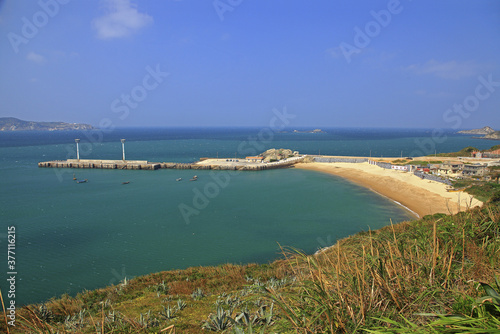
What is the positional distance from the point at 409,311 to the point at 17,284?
1236 cm

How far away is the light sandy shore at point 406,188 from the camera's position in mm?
20016

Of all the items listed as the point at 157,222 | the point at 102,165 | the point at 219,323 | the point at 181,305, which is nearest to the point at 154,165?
the point at 102,165

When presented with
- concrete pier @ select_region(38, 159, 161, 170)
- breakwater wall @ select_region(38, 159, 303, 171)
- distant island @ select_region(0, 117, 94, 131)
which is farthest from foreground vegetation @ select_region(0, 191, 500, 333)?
distant island @ select_region(0, 117, 94, 131)

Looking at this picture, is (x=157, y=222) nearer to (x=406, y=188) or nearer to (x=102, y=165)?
(x=406, y=188)

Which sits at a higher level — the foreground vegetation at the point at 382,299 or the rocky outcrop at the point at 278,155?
the foreground vegetation at the point at 382,299

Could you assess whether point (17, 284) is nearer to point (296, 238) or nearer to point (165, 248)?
point (165, 248)

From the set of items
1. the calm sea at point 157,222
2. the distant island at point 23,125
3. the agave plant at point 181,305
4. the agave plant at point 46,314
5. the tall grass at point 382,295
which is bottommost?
the calm sea at point 157,222

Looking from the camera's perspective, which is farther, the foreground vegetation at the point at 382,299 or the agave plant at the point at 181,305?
the agave plant at the point at 181,305

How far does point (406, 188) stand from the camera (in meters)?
25.8

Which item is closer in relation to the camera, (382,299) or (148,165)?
(382,299)

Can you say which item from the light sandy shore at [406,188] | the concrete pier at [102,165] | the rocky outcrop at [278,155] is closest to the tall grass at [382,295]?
the light sandy shore at [406,188]

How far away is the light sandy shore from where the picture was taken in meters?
20.0

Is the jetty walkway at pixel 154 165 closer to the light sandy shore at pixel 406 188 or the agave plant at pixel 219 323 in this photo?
the light sandy shore at pixel 406 188

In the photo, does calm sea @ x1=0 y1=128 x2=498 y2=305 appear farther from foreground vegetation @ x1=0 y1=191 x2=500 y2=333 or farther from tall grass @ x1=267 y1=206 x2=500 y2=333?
tall grass @ x1=267 y1=206 x2=500 y2=333
